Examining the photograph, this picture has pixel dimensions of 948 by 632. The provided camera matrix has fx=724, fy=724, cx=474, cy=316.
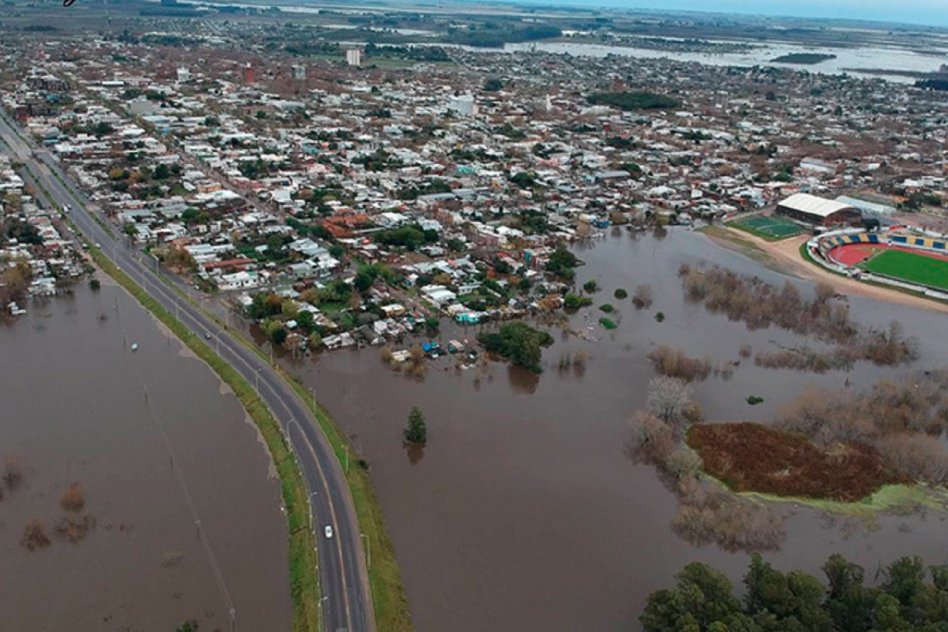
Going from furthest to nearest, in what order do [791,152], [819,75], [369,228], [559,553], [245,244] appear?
[819,75], [791,152], [369,228], [245,244], [559,553]

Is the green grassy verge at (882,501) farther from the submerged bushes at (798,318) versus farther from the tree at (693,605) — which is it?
the submerged bushes at (798,318)

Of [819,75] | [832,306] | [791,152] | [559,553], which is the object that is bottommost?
[559,553]

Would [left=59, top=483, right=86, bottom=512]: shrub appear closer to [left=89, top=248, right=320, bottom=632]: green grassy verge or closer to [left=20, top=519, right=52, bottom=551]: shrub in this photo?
[left=20, top=519, right=52, bottom=551]: shrub

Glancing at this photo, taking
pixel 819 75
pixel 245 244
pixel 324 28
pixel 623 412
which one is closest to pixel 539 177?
pixel 245 244

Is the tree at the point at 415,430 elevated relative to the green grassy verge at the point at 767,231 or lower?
lower

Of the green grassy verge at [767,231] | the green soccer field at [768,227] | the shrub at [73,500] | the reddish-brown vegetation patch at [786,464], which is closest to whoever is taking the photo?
the shrub at [73,500]

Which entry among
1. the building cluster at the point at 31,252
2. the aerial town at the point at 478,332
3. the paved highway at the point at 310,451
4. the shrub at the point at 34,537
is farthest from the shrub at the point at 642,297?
the building cluster at the point at 31,252

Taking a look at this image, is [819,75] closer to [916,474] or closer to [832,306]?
[832,306]
